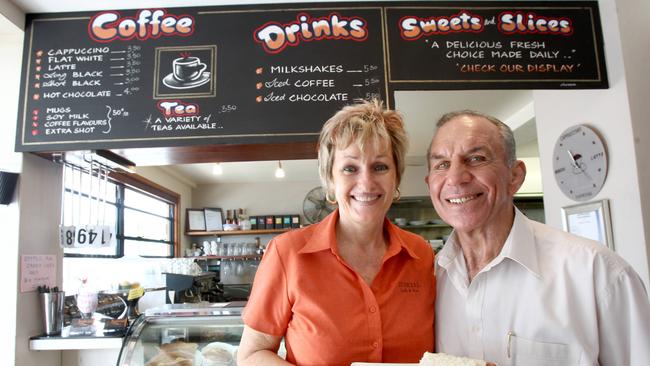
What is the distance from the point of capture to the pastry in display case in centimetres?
224

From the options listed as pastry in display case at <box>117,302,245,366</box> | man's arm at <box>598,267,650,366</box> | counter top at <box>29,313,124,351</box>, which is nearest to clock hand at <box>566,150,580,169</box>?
man's arm at <box>598,267,650,366</box>

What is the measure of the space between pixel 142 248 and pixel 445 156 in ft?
19.0

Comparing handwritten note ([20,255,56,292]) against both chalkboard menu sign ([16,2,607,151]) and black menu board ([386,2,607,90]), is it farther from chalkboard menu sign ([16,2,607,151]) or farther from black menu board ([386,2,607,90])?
black menu board ([386,2,607,90])

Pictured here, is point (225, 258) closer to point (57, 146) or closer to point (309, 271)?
point (57, 146)

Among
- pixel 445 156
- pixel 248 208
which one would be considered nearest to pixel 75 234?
pixel 445 156

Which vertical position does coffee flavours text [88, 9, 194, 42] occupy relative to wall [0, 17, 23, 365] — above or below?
above

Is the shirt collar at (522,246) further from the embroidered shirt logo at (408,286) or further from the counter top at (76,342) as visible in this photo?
the counter top at (76,342)

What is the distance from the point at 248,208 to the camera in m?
8.34

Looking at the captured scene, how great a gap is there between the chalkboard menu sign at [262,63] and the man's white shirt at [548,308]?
1244 mm

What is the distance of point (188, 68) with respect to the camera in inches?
94.1

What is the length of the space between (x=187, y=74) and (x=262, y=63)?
0.42 m

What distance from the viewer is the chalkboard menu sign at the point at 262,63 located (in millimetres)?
2338

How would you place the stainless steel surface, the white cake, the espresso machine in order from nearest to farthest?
1. the white cake
2. the stainless steel surface
3. the espresso machine

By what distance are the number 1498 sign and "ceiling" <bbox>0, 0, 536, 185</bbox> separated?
1.20 m
